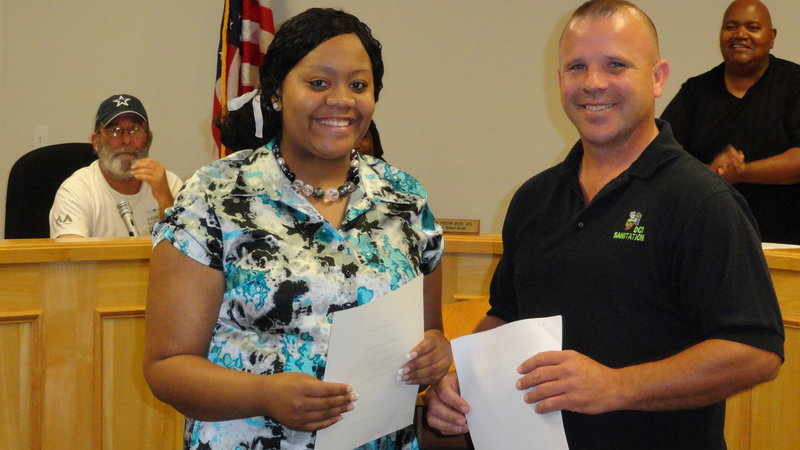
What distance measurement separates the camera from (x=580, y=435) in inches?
69.3

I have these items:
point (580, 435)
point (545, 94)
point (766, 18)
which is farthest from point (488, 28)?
point (580, 435)

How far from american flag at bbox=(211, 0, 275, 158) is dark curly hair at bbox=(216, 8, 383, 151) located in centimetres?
331

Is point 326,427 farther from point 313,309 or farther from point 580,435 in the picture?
point 580,435

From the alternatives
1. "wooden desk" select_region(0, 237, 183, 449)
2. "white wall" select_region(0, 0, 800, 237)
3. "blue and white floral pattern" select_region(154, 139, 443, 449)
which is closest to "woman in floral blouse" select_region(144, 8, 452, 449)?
"blue and white floral pattern" select_region(154, 139, 443, 449)

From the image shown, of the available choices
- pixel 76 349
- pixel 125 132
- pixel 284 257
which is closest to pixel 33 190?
pixel 125 132

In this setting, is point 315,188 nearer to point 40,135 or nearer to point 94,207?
point 94,207

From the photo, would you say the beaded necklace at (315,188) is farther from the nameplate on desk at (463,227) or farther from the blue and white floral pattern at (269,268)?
the nameplate on desk at (463,227)

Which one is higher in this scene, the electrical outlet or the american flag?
the american flag

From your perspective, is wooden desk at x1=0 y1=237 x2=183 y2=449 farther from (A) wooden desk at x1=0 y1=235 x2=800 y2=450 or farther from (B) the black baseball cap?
(B) the black baseball cap

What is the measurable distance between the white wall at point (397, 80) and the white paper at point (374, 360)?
417cm

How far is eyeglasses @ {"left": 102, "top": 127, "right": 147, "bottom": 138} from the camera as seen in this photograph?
179 inches

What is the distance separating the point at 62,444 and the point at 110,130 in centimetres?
212

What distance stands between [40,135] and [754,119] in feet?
14.6

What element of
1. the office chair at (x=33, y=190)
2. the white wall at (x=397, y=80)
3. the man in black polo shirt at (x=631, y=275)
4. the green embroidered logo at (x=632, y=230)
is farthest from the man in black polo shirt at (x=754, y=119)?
the office chair at (x=33, y=190)
